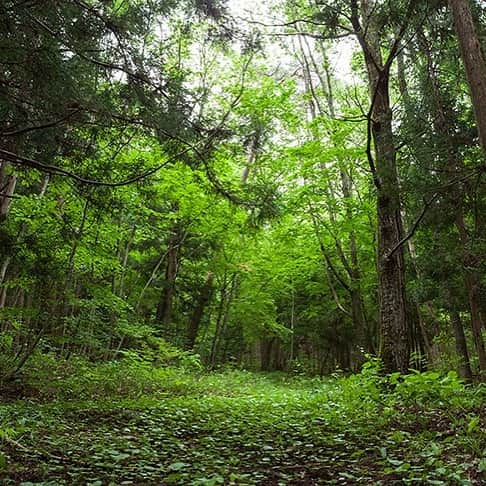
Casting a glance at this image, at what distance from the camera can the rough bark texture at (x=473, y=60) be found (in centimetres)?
463

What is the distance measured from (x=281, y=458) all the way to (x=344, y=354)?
20.1 meters

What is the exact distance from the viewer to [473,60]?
480 centimetres

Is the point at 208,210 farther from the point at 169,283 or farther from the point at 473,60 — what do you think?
the point at 473,60

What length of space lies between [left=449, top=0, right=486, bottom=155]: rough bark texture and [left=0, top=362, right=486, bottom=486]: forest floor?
2897 mm

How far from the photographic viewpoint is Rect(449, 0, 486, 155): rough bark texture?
15.2 feet

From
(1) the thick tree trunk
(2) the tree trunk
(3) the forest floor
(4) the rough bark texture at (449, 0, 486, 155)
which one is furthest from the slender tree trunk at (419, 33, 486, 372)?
(1) the thick tree trunk

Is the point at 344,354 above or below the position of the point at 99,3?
below

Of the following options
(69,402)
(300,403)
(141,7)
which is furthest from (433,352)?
(141,7)

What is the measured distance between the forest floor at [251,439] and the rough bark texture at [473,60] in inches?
114

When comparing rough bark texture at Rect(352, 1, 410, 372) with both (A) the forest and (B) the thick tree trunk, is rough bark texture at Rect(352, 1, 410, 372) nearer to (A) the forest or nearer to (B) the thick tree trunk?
(A) the forest

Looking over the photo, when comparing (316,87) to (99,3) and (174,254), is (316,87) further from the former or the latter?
(99,3)

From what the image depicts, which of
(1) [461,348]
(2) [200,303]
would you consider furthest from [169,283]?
(1) [461,348]

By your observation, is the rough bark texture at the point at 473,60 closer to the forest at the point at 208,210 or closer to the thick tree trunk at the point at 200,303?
the forest at the point at 208,210

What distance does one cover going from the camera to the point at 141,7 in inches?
241
